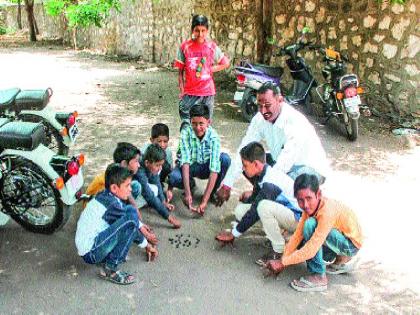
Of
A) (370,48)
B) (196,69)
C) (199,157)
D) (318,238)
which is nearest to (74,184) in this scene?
(199,157)

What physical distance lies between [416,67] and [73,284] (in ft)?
17.6

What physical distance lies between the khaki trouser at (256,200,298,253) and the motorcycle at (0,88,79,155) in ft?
7.64

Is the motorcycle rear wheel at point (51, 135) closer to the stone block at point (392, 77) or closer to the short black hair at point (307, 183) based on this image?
the short black hair at point (307, 183)

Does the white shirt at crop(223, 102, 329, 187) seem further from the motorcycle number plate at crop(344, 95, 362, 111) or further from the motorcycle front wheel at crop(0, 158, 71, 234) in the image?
the motorcycle number plate at crop(344, 95, 362, 111)

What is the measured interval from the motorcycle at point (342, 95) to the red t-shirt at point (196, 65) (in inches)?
74.5

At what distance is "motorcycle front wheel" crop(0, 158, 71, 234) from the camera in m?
3.67

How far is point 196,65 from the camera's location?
5.45m

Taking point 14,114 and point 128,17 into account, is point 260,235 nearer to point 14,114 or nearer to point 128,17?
point 14,114

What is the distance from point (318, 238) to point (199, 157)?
1655 millimetres

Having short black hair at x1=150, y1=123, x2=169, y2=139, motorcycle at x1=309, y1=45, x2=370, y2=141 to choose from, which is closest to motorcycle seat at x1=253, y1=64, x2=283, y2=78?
motorcycle at x1=309, y1=45, x2=370, y2=141

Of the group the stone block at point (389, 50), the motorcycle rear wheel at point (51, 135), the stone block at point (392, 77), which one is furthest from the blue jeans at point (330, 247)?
the stone block at point (389, 50)

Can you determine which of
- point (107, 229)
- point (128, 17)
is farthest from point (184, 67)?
Result: point (128, 17)

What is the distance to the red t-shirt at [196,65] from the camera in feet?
17.9

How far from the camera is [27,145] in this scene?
11.7ft
